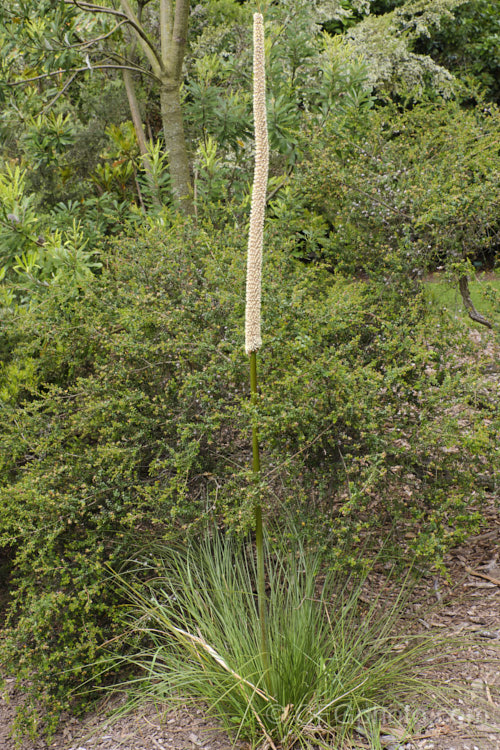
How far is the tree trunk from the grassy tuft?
349 cm

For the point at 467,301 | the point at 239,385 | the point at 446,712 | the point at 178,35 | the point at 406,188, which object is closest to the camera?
the point at 446,712

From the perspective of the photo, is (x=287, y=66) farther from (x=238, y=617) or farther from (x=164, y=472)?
(x=238, y=617)

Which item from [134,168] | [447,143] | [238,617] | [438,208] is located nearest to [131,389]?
[238,617]

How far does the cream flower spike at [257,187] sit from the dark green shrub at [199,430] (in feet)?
2.46

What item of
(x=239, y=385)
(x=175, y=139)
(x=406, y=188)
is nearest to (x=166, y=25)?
(x=175, y=139)

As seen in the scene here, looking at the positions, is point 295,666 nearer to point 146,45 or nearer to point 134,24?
point 146,45

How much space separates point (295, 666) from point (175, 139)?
4.54m

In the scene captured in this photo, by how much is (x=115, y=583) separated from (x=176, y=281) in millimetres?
1781

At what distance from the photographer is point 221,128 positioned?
19.5ft

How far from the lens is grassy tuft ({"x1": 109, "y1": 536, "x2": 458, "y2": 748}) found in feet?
8.11

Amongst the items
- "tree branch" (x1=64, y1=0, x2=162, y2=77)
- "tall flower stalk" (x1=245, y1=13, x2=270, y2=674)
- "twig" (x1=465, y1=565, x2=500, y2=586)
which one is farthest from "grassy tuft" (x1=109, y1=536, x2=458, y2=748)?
"tree branch" (x1=64, y1=0, x2=162, y2=77)

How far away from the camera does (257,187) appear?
198 cm

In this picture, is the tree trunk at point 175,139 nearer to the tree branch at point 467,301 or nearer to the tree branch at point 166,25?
the tree branch at point 166,25

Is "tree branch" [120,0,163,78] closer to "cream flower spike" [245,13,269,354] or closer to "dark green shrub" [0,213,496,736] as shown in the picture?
"dark green shrub" [0,213,496,736]
